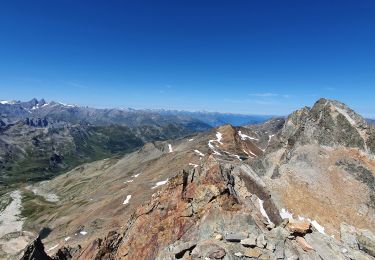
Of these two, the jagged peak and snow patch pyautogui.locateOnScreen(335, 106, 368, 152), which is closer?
snow patch pyautogui.locateOnScreen(335, 106, 368, 152)

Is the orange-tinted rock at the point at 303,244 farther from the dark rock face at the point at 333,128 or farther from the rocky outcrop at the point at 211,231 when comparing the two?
the dark rock face at the point at 333,128

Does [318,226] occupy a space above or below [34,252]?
above

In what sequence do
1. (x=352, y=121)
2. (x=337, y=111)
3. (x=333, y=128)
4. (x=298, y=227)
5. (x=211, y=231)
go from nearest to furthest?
(x=298, y=227)
(x=211, y=231)
(x=352, y=121)
(x=333, y=128)
(x=337, y=111)

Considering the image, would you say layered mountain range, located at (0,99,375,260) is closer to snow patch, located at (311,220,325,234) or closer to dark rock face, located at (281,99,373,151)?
snow patch, located at (311,220,325,234)

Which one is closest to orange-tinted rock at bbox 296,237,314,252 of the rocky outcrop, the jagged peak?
the rocky outcrop

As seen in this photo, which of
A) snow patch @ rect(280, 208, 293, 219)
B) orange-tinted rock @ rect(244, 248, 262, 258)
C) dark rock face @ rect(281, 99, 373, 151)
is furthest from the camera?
dark rock face @ rect(281, 99, 373, 151)

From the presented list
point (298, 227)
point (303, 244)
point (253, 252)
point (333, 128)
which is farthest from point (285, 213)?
point (253, 252)

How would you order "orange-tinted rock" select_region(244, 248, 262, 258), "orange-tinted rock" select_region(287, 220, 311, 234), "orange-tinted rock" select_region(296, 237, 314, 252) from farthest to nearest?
"orange-tinted rock" select_region(287, 220, 311, 234), "orange-tinted rock" select_region(296, 237, 314, 252), "orange-tinted rock" select_region(244, 248, 262, 258)

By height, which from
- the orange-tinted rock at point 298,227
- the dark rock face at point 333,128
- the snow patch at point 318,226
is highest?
the dark rock face at point 333,128

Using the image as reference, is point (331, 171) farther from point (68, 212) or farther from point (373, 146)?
point (68, 212)

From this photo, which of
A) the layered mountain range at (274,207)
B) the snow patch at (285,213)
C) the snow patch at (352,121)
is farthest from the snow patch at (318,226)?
the snow patch at (352,121)

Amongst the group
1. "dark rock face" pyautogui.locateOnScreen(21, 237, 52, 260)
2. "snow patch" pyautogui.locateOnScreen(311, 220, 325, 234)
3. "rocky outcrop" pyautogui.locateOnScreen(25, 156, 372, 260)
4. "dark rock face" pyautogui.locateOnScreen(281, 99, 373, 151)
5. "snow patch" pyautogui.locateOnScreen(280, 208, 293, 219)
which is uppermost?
"dark rock face" pyautogui.locateOnScreen(281, 99, 373, 151)

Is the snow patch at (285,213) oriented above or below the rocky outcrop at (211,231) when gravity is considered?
below

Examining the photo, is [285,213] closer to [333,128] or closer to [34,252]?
[333,128]
